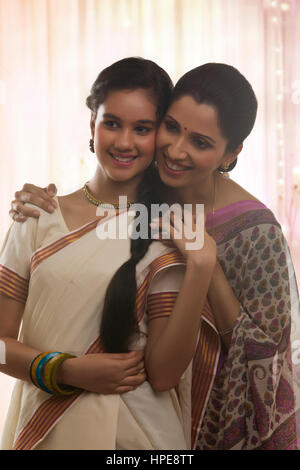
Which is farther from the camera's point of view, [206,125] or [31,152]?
[31,152]

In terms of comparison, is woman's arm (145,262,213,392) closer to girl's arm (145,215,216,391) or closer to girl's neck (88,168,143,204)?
girl's arm (145,215,216,391)

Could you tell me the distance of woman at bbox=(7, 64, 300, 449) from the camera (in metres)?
1.25

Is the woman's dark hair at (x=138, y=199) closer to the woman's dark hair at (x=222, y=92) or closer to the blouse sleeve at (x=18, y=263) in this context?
the woman's dark hair at (x=222, y=92)

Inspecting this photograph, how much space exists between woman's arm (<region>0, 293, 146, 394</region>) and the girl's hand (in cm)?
24

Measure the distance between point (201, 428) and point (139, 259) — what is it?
0.45m

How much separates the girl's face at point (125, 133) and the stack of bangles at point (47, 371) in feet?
1.36

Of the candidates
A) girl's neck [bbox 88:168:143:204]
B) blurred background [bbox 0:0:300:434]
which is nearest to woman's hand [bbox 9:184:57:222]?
girl's neck [bbox 88:168:143:204]

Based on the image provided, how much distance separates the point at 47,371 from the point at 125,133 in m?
0.53

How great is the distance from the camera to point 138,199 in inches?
50.7

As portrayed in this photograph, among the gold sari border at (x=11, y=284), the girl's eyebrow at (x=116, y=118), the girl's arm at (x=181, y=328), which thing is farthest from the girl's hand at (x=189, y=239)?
the gold sari border at (x=11, y=284)

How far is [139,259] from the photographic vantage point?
119 centimetres
